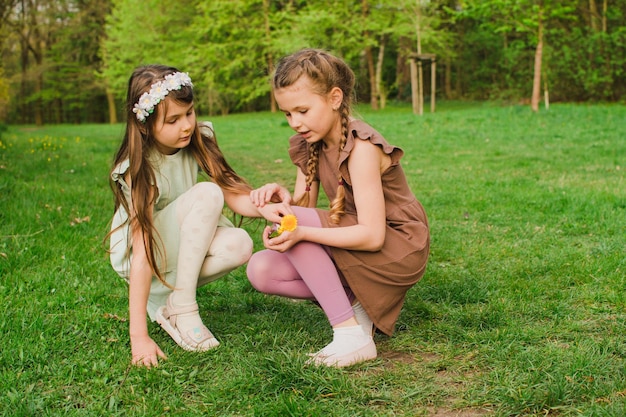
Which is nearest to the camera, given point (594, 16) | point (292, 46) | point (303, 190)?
point (303, 190)

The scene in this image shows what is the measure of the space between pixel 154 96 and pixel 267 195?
590 millimetres

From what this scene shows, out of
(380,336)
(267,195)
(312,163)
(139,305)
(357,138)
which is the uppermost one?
(357,138)

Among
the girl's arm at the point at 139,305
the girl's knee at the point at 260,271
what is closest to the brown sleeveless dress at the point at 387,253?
the girl's knee at the point at 260,271

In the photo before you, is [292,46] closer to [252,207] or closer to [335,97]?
[252,207]

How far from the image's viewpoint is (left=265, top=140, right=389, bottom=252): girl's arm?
240 centimetres

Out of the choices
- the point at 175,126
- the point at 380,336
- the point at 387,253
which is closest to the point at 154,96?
the point at 175,126

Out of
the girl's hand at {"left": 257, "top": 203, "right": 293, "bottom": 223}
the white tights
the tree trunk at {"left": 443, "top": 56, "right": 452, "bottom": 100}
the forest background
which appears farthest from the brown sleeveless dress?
the tree trunk at {"left": 443, "top": 56, "right": 452, "bottom": 100}

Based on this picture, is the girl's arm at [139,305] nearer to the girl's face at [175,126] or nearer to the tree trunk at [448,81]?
the girl's face at [175,126]

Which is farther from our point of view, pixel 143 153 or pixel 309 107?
pixel 143 153

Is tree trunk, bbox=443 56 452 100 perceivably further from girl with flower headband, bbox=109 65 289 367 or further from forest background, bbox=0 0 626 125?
girl with flower headband, bbox=109 65 289 367

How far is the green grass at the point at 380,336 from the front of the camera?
2.09 metres

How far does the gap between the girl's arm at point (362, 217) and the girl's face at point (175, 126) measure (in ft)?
1.96

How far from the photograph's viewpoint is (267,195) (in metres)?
2.65

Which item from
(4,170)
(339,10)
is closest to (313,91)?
(4,170)
